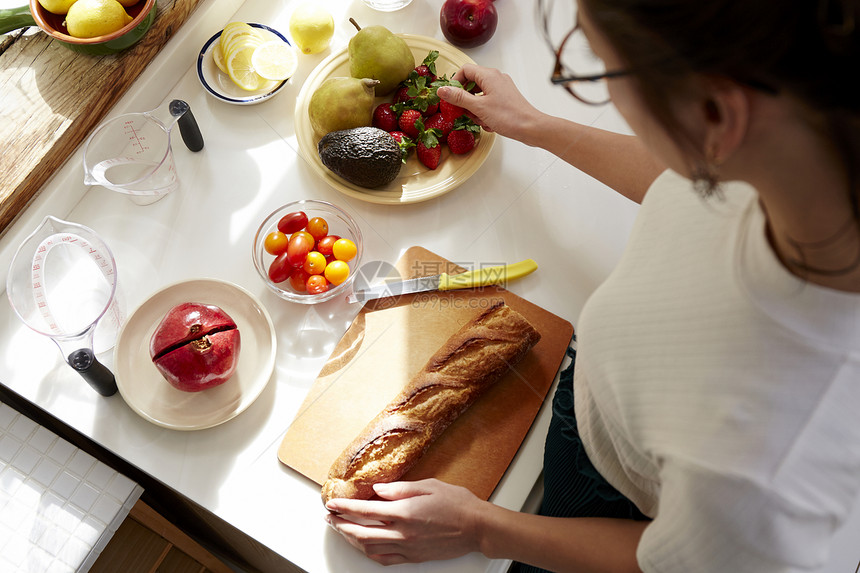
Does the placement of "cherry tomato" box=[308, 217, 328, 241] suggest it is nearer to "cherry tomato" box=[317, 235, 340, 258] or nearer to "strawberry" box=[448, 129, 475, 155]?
"cherry tomato" box=[317, 235, 340, 258]

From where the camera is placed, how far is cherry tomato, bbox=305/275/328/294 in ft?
3.09

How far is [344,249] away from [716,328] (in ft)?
1.92

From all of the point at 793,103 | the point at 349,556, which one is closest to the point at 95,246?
the point at 349,556

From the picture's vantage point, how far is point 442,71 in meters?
1.14

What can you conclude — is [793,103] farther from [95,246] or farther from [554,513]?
[95,246]

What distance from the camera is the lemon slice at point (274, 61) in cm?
108

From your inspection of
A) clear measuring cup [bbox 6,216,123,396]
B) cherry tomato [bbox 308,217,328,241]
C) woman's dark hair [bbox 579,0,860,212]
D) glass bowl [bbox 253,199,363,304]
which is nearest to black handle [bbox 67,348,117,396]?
clear measuring cup [bbox 6,216,123,396]

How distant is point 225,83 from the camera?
114 cm

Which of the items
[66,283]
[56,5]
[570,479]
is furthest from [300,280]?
[56,5]

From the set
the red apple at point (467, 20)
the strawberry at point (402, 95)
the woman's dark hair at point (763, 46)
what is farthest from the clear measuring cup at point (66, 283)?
the woman's dark hair at point (763, 46)

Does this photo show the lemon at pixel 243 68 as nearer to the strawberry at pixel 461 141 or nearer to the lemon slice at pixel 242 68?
the lemon slice at pixel 242 68

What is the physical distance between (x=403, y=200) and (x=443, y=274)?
0.15m

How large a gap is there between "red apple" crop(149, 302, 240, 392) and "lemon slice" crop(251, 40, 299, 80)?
455 millimetres

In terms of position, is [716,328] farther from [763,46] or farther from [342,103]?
[342,103]
